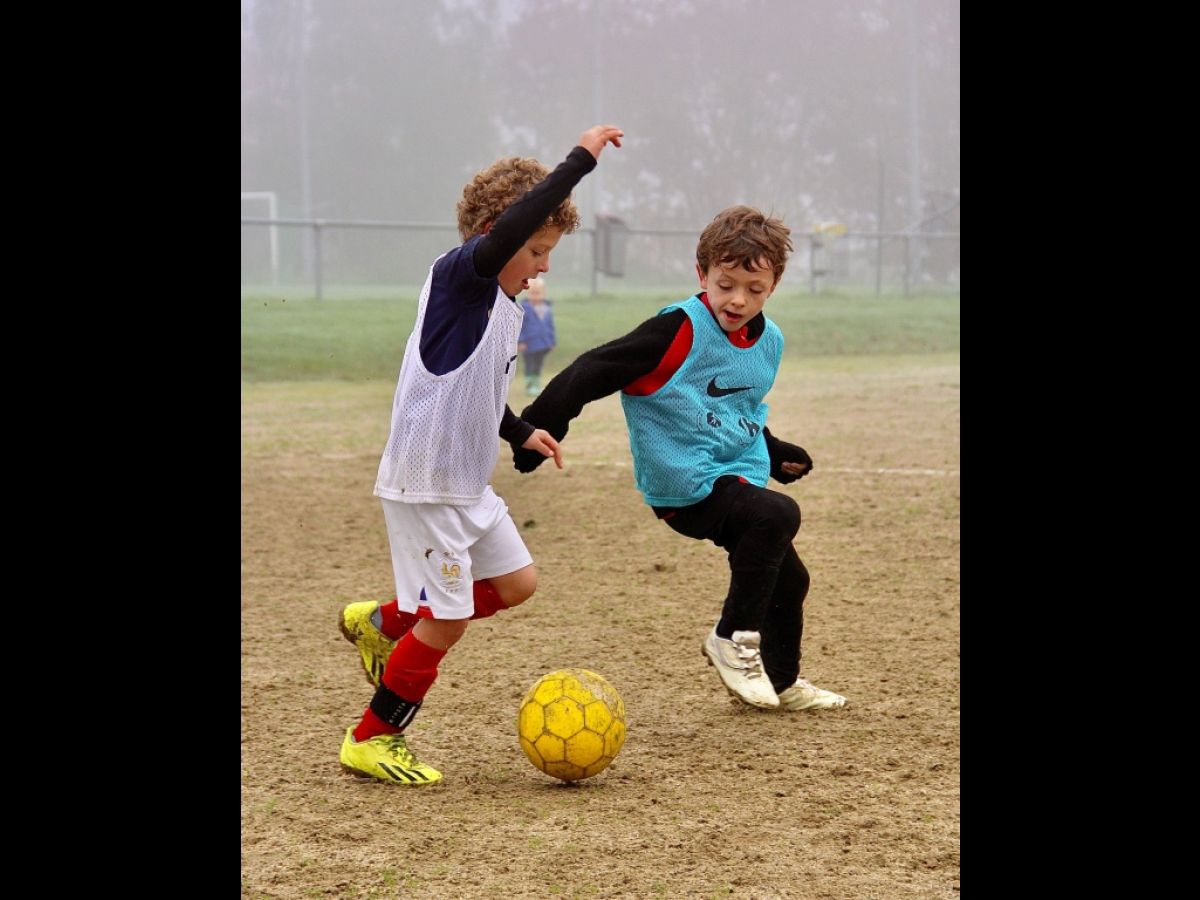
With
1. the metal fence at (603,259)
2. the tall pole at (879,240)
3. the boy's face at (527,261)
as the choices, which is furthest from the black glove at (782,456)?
the tall pole at (879,240)

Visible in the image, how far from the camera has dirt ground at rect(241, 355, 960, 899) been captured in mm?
3461

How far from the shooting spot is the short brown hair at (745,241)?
15.0 feet

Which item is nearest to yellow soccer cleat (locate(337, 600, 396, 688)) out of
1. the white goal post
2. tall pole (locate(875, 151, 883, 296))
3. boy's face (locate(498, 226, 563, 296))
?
boy's face (locate(498, 226, 563, 296))

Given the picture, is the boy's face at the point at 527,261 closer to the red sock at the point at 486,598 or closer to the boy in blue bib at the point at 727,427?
the boy in blue bib at the point at 727,427

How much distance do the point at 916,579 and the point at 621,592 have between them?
4.53 feet

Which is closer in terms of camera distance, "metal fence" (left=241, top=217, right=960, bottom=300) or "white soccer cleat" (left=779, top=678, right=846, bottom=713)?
"white soccer cleat" (left=779, top=678, right=846, bottom=713)

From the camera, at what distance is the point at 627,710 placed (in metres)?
4.89

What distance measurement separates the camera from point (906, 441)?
1123 cm

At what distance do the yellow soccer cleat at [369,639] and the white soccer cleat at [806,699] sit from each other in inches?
52.5

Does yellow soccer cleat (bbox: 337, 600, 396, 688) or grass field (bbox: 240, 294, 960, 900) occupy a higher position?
yellow soccer cleat (bbox: 337, 600, 396, 688)

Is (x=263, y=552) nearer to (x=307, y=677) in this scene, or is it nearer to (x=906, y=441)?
(x=307, y=677)

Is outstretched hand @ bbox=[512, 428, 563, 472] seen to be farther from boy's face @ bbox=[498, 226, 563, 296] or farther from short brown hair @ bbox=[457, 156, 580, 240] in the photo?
short brown hair @ bbox=[457, 156, 580, 240]

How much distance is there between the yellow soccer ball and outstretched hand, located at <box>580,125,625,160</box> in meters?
1.52

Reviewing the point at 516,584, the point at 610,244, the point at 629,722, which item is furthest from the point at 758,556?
the point at 610,244
